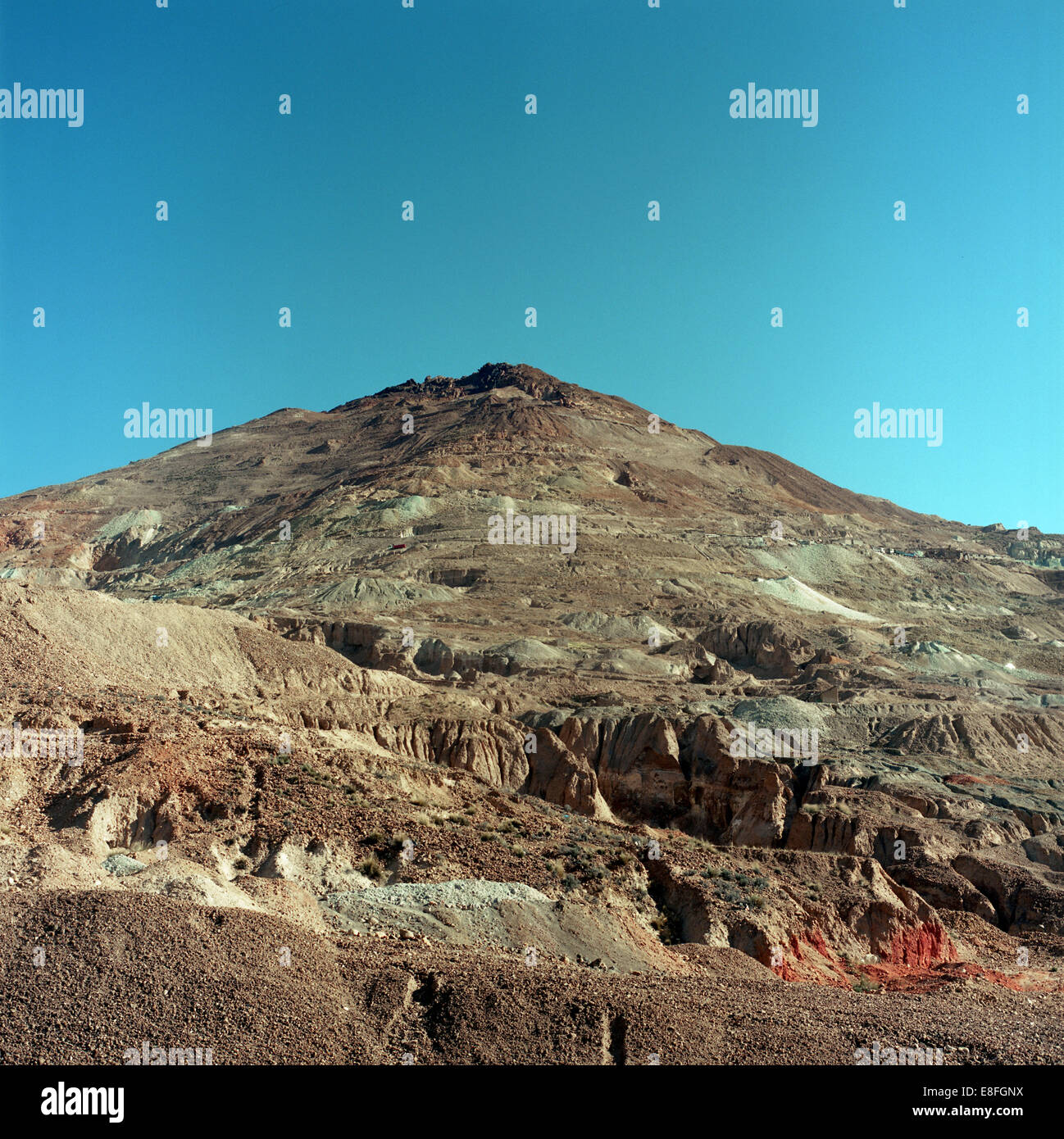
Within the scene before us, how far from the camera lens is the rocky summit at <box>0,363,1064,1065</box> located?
463 inches

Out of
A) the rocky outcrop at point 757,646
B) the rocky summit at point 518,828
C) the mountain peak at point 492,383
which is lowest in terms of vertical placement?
the rocky summit at point 518,828

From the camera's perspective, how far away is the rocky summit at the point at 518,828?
38.6ft

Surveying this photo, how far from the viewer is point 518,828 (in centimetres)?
1836

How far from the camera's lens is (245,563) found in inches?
3632

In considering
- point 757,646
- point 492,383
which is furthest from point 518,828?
point 492,383

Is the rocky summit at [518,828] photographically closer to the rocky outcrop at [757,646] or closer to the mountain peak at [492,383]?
the rocky outcrop at [757,646]

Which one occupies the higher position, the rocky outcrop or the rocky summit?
the rocky outcrop

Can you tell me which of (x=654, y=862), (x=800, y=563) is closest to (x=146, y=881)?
(x=654, y=862)

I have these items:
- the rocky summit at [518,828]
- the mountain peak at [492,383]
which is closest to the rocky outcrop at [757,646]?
the rocky summit at [518,828]

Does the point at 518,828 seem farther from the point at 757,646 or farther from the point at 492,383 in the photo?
the point at 492,383

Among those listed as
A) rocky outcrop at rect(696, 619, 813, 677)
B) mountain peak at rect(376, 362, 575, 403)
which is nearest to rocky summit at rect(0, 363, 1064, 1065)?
rocky outcrop at rect(696, 619, 813, 677)

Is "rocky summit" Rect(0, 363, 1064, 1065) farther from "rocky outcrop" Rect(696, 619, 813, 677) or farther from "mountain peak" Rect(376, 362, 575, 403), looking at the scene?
"mountain peak" Rect(376, 362, 575, 403)

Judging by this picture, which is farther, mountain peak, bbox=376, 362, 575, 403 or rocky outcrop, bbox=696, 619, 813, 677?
mountain peak, bbox=376, 362, 575, 403
